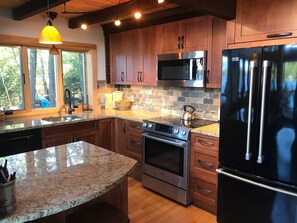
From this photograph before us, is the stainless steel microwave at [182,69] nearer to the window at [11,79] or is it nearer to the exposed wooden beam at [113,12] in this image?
the exposed wooden beam at [113,12]

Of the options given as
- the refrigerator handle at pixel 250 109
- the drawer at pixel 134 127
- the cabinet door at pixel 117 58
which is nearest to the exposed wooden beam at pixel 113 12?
the cabinet door at pixel 117 58

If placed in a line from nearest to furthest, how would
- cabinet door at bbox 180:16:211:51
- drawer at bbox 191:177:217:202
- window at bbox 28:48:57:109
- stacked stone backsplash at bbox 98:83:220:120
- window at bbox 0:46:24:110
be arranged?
drawer at bbox 191:177:217:202 → cabinet door at bbox 180:16:211:51 → stacked stone backsplash at bbox 98:83:220:120 → window at bbox 0:46:24:110 → window at bbox 28:48:57:109

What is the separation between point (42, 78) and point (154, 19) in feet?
6.22

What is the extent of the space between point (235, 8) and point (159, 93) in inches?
73.8

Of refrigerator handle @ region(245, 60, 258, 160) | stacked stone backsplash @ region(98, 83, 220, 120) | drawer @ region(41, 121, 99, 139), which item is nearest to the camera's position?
refrigerator handle @ region(245, 60, 258, 160)

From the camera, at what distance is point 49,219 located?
1.44 metres

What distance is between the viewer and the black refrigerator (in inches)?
73.2

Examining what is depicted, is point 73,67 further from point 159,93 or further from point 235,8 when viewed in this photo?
point 235,8

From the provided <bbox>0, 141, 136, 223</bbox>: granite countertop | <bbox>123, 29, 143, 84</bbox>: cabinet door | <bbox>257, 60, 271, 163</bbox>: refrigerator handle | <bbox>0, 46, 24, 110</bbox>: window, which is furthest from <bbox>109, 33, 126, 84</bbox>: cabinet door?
<bbox>257, 60, 271, 163</bbox>: refrigerator handle

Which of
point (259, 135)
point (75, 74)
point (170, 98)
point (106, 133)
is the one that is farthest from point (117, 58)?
point (259, 135)

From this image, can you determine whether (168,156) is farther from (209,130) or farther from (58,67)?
(58,67)

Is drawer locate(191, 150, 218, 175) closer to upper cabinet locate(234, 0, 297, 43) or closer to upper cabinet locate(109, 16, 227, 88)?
upper cabinet locate(109, 16, 227, 88)

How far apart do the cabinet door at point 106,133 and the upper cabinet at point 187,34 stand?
4.49ft

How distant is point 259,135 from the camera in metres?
2.01
